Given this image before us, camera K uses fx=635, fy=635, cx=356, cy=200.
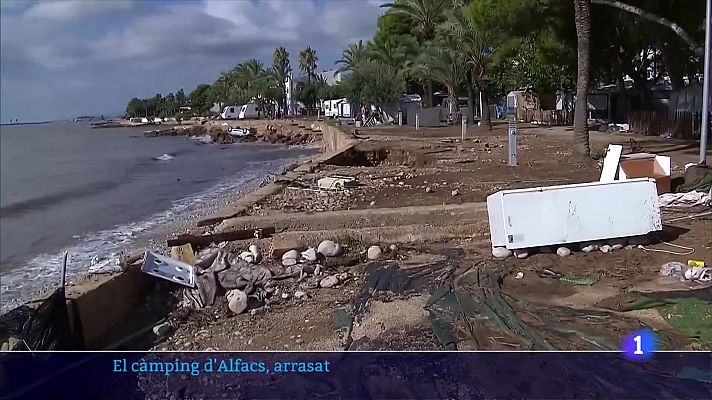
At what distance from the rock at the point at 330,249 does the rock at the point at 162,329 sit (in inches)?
81.9

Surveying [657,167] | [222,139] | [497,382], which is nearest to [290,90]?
[222,139]

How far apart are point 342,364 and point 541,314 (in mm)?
1757

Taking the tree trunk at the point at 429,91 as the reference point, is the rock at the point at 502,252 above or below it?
below

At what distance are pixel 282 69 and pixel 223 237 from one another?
267 ft

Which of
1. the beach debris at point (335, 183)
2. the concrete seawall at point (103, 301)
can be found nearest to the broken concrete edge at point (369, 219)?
the concrete seawall at point (103, 301)

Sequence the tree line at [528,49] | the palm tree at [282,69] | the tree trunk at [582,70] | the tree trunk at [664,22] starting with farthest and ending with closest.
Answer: the palm tree at [282,69]
the tree line at [528,49]
the tree trunk at [582,70]
the tree trunk at [664,22]

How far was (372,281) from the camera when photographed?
20.7 ft

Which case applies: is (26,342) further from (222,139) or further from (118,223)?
(222,139)

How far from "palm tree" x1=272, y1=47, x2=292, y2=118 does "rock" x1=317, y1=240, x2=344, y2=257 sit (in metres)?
79.5

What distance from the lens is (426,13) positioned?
41500 mm

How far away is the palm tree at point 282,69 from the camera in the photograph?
279ft

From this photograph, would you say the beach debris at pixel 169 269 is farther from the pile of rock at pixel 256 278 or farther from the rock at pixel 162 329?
the rock at pixel 162 329

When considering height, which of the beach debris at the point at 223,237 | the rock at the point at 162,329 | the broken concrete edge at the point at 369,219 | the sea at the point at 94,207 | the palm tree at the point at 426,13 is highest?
the palm tree at the point at 426,13

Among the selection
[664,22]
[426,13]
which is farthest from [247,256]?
[426,13]
